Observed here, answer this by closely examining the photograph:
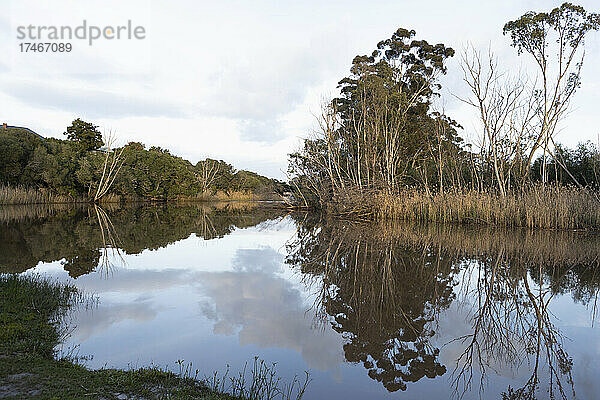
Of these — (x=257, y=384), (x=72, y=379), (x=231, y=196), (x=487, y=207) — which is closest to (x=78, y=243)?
(x=72, y=379)

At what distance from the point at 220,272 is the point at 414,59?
22512 millimetres

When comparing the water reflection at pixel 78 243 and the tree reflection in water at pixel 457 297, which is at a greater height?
the water reflection at pixel 78 243

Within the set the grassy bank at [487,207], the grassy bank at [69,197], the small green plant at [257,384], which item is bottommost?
the small green plant at [257,384]

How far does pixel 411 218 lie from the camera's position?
16.9 m

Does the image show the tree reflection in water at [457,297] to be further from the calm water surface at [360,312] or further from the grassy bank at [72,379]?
the grassy bank at [72,379]

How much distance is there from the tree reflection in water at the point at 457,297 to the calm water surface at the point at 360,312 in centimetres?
2

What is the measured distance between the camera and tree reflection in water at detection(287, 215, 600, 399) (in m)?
3.63

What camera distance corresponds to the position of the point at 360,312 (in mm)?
5051

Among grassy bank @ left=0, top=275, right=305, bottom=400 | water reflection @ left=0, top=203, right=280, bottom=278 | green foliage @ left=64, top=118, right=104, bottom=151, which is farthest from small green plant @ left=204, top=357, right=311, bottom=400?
green foliage @ left=64, top=118, right=104, bottom=151

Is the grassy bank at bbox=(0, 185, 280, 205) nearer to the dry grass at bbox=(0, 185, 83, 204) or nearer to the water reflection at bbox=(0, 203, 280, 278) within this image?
the dry grass at bbox=(0, 185, 83, 204)

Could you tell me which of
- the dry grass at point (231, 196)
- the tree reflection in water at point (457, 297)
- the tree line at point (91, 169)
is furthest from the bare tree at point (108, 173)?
the tree reflection in water at point (457, 297)

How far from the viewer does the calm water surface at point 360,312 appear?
138 inches

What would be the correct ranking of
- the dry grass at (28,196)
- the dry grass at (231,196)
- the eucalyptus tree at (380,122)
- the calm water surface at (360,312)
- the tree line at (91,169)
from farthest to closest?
the dry grass at (231,196) < the tree line at (91,169) < the dry grass at (28,196) < the eucalyptus tree at (380,122) < the calm water surface at (360,312)

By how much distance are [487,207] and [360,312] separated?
1089 cm
